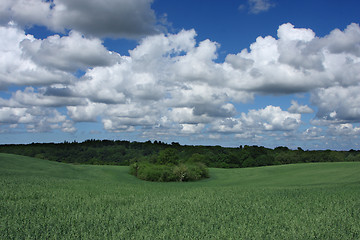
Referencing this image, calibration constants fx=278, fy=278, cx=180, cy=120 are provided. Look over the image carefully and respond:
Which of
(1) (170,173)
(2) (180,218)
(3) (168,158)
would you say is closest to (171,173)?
(1) (170,173)

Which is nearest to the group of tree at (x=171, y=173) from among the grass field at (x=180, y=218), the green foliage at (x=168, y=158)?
the green foliage at (x=168, y=158)

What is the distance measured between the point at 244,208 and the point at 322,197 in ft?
18.7

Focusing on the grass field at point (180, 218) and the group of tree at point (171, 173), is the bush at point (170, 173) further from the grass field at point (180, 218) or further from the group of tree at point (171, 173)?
the grass field at point (180, 218)

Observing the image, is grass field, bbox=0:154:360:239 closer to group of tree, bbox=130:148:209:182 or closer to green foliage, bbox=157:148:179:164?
group of tree, bbox=130:148:209:182

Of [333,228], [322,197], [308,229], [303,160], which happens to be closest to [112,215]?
[308,229]

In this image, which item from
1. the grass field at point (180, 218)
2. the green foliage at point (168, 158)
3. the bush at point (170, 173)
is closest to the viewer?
the grass field at point (180, 218)

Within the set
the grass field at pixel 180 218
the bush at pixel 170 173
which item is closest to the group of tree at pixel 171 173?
the bush at pixel 170 173

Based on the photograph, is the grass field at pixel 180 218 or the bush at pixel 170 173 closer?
the grass field at pixel 180 218

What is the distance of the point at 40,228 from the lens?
9.55 metres

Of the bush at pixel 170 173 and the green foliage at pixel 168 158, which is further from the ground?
the green foliage at pixel 168 158

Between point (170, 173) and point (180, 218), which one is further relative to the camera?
point (170, 173)

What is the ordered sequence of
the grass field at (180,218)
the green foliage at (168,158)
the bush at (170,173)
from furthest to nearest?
the green foliage at (168,158), the bush at (170,173), the grass field at (180,218)

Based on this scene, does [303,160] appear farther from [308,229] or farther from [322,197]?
[308,229]

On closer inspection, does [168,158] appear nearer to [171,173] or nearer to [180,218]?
[171,173]
